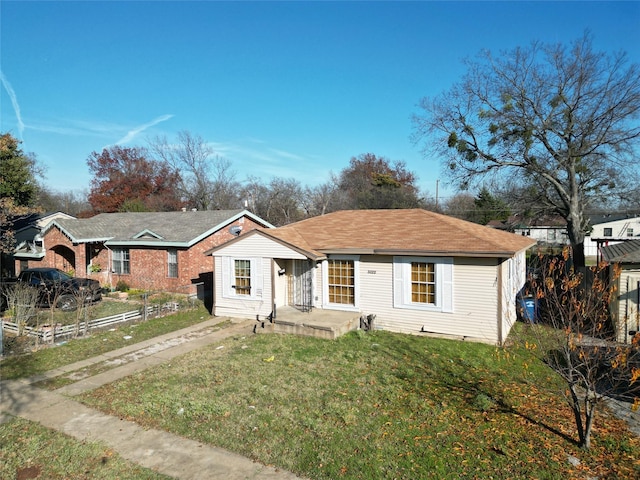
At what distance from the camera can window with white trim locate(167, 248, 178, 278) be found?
68.7ft

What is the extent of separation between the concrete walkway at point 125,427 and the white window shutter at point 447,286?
26.0 ft

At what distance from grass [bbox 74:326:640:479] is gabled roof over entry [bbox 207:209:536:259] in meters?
3.03

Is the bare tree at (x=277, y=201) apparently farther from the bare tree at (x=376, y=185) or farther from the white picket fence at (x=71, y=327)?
the white picket fence at (x=71, y=327)

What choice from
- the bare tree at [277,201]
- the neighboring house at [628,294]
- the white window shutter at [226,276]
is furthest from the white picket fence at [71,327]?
the bare tree at [277,201]

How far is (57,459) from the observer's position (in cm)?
616

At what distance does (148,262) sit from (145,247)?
833 mm

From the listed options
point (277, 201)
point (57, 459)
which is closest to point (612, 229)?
point (277, 201)

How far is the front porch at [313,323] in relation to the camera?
12.6 metres

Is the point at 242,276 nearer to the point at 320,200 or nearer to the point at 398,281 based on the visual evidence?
the point at 398,281

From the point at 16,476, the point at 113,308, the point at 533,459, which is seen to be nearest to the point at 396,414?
the point at 533,459

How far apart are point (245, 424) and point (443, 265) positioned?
7826 millimetres

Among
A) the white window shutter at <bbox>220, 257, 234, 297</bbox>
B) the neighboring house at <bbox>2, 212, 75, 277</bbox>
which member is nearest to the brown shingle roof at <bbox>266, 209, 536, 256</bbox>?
the white window shutter at <bbox>220, 257, 234, 297</bbox>

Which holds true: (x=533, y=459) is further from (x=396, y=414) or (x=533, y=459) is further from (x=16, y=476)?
(x=16, y=476)

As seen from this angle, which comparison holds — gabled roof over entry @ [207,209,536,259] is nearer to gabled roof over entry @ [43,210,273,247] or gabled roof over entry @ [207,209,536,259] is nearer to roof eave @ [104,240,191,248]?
roof eave @ [104,240,191,248]
